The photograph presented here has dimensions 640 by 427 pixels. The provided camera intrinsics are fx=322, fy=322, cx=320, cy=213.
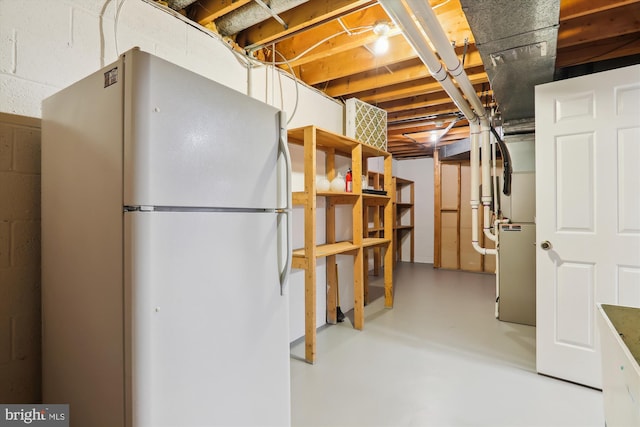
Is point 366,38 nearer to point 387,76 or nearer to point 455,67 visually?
point 455,67

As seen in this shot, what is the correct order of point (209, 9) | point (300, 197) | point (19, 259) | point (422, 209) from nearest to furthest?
point (19, 259) → point (209, 9) → point (300, 197) → point (422, 209)

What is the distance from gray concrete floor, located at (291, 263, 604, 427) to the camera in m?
1.94

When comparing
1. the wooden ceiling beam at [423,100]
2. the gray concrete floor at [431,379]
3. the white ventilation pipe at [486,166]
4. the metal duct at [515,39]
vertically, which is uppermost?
the wooden ceiling beam at [423,100]

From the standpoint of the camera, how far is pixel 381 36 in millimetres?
2363

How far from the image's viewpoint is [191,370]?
1157mm

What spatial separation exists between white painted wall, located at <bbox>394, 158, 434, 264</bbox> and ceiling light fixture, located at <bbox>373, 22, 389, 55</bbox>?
5.17 meters

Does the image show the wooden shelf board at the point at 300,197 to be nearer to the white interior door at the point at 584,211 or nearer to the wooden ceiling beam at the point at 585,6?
the white interior door at the point at 584,211

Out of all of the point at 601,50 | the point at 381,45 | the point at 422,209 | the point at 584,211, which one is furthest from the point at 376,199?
the point at 422,209

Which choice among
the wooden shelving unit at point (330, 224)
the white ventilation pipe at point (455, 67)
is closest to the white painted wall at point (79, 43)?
the wooden shelving unit at point (330, 224)

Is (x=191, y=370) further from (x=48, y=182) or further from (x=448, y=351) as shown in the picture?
(x=448, y=351)

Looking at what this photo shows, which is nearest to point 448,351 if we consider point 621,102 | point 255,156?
point 621,102

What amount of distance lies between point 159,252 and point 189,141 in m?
0.40

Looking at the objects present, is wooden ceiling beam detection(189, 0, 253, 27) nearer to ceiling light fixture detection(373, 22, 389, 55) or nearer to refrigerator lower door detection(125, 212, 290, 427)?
ceiling light fixture detection(373, 22, 389, 55)

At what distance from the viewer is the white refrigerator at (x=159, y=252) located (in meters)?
1.04
